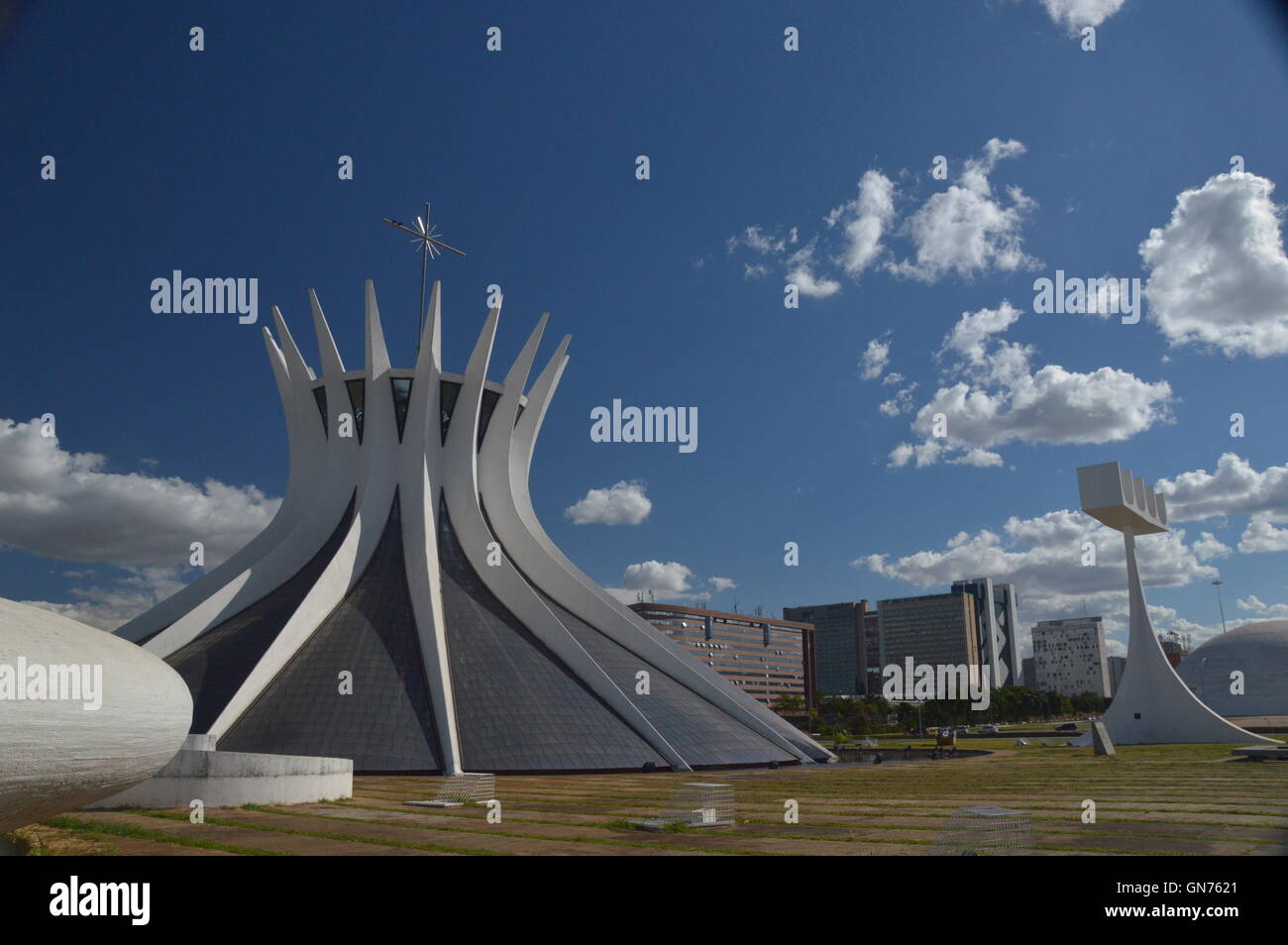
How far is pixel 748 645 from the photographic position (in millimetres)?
157000

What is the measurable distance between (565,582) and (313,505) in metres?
10.5

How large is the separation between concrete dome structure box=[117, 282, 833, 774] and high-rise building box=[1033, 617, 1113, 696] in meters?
178

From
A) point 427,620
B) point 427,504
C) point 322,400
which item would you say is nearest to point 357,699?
point 427,620

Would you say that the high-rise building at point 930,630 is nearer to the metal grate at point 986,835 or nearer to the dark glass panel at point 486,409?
the dark glass panel at point 486,409

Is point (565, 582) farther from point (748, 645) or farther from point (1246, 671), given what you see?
point (748, 645)

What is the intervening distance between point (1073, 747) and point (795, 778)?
2251 cm

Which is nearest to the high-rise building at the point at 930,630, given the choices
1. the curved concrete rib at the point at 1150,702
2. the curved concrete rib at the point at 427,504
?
the curved concrete rib at the point at 1150,702

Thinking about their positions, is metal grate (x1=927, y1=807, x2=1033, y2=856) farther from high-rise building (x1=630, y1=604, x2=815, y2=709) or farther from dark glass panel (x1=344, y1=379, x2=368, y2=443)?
high-rise building (x1=630, y1=604, x2=815, y2=709)

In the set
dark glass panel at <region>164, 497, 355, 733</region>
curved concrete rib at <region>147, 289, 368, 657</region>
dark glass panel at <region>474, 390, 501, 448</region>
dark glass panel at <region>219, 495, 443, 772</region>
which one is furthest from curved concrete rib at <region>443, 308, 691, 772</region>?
dark glass panel at <region>164, 497, 355, 733</region>

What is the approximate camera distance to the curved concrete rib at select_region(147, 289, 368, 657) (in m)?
29.7

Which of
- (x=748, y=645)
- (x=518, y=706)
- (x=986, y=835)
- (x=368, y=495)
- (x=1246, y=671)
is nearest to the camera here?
(x=986, y=835)

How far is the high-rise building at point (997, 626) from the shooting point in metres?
172

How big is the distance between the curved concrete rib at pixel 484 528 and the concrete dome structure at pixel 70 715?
20019 millimetres
